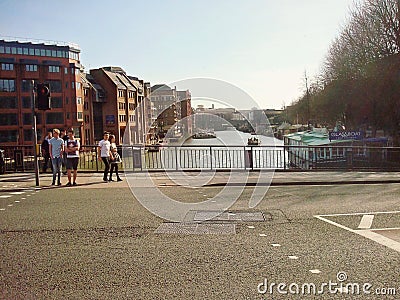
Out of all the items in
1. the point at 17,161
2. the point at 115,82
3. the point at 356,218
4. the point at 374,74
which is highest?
the point at 115,82

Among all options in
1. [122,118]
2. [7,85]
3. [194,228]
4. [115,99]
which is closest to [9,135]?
[7,85]

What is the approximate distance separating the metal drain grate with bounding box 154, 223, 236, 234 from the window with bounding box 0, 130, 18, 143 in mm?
65015

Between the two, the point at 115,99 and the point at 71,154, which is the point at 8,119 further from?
the point at 71,154

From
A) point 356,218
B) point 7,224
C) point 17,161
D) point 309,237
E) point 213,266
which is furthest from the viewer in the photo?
point 17,161

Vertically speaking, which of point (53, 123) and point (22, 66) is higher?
point (22, 66)

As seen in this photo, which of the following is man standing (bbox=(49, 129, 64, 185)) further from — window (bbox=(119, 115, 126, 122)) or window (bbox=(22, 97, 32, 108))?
window (bbox=(119, 115, 126, 122))

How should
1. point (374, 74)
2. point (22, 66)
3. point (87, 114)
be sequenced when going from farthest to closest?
point (87, 114)
point (22, 66)
point (374, 74)

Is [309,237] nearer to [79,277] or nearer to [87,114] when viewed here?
[79,277]

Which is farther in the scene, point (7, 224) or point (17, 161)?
point (17, 161)

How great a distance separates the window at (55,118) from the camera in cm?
7238

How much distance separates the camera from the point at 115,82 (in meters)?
84.8

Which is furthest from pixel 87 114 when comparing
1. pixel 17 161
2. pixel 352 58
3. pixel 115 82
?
pixel 17 161

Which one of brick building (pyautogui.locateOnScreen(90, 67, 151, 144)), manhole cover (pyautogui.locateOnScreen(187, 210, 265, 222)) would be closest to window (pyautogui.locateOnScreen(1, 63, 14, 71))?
brick building (pyautogui.locateOnScreen(90, 67, 151, 144))

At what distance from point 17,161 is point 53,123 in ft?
176
